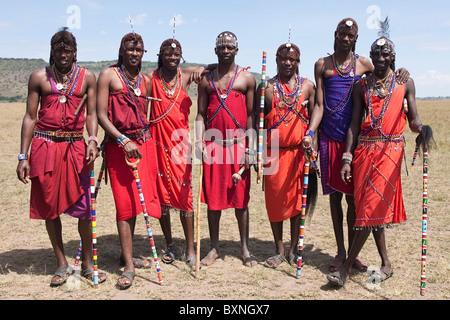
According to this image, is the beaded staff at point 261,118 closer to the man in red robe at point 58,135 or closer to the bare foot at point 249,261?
the bare foot at point 249,261

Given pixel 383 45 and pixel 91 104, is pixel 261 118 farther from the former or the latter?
pixel 91 104

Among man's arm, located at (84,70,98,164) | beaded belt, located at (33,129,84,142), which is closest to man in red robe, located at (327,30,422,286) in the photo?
man's arm, located at (84,70,98,164)

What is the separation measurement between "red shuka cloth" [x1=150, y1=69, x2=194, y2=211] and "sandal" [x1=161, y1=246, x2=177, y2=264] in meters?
0.64

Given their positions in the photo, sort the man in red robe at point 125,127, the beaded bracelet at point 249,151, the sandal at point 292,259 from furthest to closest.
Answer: the sandal at point 292,259, the beaded bracelet at point 249,151, the man in red robe at point 125,127

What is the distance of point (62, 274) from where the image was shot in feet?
15.7

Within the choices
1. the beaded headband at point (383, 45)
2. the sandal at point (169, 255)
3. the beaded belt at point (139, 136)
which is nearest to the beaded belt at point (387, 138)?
the beaded headband at point (383, 45)

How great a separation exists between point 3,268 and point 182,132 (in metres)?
2.76

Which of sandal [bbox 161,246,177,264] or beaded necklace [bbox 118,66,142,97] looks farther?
sandal [bbox 161,246,177,264]

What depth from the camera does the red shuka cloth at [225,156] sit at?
5.25m

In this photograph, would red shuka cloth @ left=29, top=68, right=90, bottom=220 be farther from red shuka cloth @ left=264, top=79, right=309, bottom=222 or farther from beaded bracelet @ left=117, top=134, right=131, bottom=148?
red shuka cloth @ left=264, top=79, right=309, bottom=222

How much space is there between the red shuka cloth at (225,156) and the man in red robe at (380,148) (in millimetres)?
1293

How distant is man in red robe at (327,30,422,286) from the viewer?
15.1 ft

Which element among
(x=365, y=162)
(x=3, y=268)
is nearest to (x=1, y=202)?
(x=3, y=268)

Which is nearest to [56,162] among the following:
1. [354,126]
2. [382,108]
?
[354,126]
